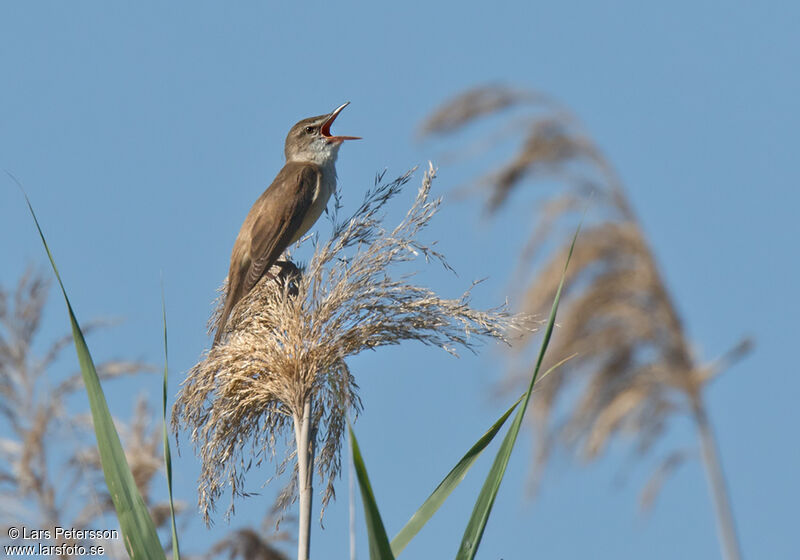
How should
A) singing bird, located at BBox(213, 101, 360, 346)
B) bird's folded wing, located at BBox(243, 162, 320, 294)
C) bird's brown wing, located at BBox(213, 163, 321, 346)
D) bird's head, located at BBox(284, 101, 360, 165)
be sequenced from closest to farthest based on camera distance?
1. bird's brown wing, located at BBox(213, 163, 321, 346)
2. singing bird, located at BBox(213, 101, 360, 346)
3. bird's folded wing, located at BBox(243, 162, 320, 294)
4. bird's head, located at BBox(284, 101, 360, 165)

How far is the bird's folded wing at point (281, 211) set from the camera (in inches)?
199

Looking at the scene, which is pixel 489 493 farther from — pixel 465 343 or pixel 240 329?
pixel 240 329

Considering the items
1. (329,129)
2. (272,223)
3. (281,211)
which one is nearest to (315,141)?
(329,129)

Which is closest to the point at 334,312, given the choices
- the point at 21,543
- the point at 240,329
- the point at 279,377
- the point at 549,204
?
the point at 279,377

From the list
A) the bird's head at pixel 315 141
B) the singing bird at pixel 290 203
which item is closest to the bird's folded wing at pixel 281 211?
the singing bird at pixel 290 203

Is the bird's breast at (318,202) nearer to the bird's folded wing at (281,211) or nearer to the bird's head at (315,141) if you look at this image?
the bird's folded wing at (281,211)

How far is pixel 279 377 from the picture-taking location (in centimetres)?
296

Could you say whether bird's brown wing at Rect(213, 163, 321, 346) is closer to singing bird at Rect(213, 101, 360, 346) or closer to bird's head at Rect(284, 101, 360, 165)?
singing bird at Rect(213, 101, 360, 346)

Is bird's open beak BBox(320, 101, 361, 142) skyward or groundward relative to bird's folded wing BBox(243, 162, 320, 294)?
skyward

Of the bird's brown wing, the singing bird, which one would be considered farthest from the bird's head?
the bird's brown wing

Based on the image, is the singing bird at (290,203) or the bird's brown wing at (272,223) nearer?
the bird's brown wing at (272,223)

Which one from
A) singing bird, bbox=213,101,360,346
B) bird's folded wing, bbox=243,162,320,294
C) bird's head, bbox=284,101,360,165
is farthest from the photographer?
bird's head, bbox=284,101,360,165

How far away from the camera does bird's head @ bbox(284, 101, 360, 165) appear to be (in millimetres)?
6434

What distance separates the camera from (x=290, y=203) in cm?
569
